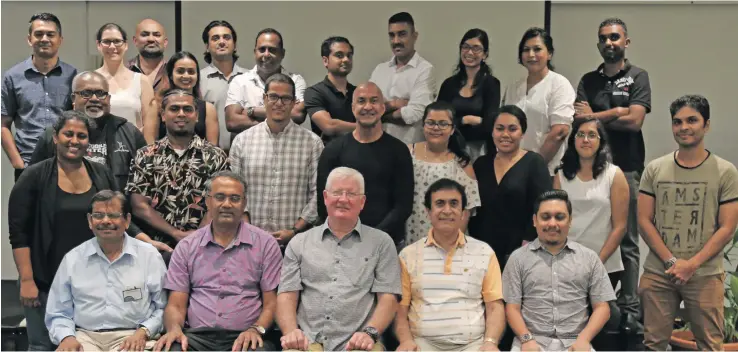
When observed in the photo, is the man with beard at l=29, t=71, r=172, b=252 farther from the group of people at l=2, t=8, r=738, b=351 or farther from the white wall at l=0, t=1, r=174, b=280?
the white wall at l=0, t=1, r=174, b=280

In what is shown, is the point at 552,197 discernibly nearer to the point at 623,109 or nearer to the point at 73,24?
the point at 623,109

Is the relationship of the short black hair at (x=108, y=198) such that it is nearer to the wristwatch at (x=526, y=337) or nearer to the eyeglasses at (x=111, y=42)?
the eyeglasses at (x=111, y=42)

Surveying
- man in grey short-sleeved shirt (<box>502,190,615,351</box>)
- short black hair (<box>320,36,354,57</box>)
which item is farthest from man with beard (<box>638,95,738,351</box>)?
short black hair (<box>320,36,354,57</box>)

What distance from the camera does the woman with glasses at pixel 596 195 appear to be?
4.46 metres

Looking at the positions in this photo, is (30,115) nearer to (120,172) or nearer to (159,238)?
(120,172)

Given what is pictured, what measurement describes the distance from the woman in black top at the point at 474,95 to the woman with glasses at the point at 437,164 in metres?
0.27

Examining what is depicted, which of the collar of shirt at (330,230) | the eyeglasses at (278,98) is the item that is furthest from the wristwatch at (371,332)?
the eyeglasses at (278,98)

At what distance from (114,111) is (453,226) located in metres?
1.97

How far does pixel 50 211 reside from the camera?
416cm

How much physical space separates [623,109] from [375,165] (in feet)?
4.72

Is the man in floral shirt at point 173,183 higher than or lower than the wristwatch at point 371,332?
higher

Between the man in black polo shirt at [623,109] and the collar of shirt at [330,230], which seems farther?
the man in black polo shirt at [623,109]

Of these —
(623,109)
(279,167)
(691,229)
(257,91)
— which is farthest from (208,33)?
(691,229)

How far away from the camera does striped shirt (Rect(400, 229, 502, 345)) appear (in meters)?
3.96
